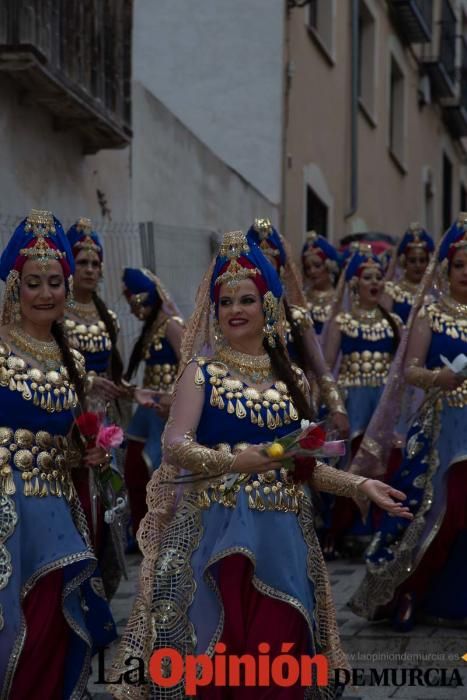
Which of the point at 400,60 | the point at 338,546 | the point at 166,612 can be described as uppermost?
the point at 400,60

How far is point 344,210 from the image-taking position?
2030cm

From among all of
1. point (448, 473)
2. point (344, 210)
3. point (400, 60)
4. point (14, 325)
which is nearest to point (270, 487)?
point (14, 325)

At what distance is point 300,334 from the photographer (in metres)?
8.33

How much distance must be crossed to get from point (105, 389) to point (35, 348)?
6.76 feet

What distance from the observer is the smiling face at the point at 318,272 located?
1158 centimetres

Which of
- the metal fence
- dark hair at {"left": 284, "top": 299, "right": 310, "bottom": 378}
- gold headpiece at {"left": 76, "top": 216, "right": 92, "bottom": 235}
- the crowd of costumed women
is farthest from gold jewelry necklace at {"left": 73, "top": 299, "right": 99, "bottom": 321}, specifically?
the metal fence

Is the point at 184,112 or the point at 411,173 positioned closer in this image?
the point at 184,112

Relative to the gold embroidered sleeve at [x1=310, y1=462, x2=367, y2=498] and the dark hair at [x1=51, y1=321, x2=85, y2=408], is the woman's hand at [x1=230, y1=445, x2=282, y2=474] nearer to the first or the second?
the gold embroidered sleeve at [x1=310, y1=462, x2=367, y2=498]

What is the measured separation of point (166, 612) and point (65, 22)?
642 centimetres

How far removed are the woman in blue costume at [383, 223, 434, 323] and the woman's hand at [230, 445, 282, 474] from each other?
6.42 metres

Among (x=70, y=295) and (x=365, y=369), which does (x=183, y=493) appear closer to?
(x=70, y=295)

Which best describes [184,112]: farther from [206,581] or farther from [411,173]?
[206,581]

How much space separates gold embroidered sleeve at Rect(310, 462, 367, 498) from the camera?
502cm

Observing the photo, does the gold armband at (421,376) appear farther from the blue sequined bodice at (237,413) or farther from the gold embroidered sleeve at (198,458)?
the gold embroidered sleeve at (198,458)
